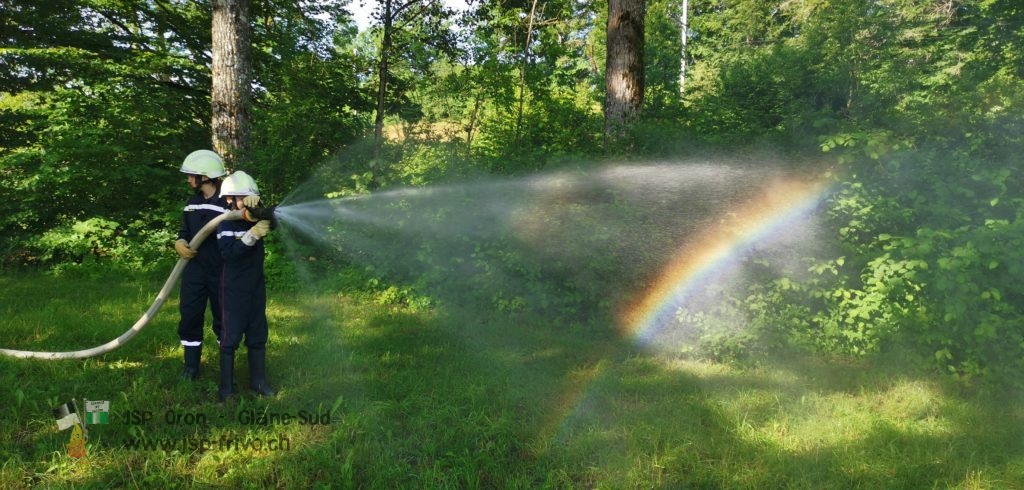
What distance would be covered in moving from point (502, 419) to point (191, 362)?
8.80ft

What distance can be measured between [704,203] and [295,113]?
20.8ft

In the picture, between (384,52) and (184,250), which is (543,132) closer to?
(384,52)

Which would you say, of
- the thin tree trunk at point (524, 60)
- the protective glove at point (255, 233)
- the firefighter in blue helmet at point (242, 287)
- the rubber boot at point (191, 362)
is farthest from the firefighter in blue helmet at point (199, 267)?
the thin tree trunk at point (524, 60)

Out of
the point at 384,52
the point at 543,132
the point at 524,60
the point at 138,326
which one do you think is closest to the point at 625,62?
the point at 543,132

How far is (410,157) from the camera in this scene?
26.0 feet

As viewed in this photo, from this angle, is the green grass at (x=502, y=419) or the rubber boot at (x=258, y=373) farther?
the rubber boot at (x=258, y=373)

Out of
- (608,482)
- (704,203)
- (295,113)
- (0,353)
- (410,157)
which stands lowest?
(608,482)

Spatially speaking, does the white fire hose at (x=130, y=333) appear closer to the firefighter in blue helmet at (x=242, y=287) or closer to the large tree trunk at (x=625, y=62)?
the firefighter in blue helmet at (x=242, y=287)

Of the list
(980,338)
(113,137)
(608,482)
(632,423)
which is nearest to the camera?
(608,482)

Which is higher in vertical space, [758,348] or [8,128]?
[8,128]

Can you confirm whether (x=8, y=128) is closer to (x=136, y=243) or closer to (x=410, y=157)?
(x=136, y=243)

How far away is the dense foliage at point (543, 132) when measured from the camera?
475 cm

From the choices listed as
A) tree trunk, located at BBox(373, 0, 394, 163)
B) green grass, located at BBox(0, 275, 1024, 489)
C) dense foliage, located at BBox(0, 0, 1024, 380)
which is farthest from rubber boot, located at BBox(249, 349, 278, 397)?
tree trunk, located at BBox(373, 0, 394, 163)

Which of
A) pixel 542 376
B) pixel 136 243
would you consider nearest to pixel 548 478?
pixel 542 376
